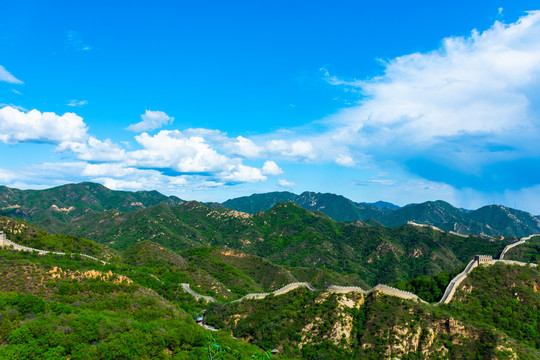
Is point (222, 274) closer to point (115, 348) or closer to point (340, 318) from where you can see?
point (340, 318)

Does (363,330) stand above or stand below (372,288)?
below

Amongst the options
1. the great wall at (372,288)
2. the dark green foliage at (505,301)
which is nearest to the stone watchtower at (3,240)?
the great wall at (372,288)

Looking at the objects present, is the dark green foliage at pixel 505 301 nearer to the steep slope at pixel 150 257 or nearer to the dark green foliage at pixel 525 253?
the dark green foliage at pixel 525 253

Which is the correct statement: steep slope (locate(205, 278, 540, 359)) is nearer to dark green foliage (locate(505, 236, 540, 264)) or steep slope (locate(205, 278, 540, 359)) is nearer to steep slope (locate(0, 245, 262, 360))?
steep slope (locate(0, 245, 262, 360))

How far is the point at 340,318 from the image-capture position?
71500 millimetres

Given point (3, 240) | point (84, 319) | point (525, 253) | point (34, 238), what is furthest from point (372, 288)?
point (525, 253)

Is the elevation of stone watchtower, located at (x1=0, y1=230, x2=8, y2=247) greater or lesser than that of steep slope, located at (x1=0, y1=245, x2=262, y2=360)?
greater

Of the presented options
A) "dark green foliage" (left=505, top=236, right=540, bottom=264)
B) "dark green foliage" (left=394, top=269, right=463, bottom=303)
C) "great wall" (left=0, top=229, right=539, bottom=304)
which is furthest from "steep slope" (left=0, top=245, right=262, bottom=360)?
"dark green foliage" (left=505, top=236, right=540, bottom=264)

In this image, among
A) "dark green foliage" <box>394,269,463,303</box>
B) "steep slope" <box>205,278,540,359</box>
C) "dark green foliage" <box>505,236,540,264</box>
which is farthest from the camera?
"dark green foliage" <box>505,236,540,264</box>

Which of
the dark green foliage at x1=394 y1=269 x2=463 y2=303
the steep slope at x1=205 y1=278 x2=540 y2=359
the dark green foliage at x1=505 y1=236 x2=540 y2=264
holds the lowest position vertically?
the steep slope at x1=205 y1=278 x2=540 y2=359

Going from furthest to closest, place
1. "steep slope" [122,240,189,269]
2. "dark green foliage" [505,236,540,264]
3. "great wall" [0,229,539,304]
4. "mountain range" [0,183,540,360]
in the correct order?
"dark green foliage" [505,236,540,264], "steep slope" [122,240,189,269], "great wall" [0,229,539,304], "mountain range" [0,183,540,360]

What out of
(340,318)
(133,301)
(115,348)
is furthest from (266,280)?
(115,348)

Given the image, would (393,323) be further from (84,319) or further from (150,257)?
(150,257)

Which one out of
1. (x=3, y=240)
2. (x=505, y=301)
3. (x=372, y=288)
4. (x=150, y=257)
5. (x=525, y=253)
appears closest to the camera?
(x=505, y=301)
